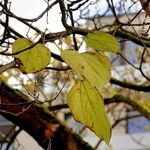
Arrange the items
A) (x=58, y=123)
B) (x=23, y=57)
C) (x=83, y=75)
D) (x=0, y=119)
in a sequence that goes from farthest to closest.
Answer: (x=0, y=119) < (x=58, y=123) < (x=23, y=57) < (x=83, y=75)

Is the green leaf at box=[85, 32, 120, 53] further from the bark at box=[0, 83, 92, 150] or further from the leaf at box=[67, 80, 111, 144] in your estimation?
the bark at box=[0, 83, 92, 150]

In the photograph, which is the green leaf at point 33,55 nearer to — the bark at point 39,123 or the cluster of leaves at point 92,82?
the cluster of leaves at point 92,82

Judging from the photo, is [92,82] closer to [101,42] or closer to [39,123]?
[101,42]

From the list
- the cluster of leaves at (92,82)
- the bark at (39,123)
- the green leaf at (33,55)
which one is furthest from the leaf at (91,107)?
the bark at (39,123)

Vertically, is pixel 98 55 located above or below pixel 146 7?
above

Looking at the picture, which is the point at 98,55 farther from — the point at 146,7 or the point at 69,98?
the point at 146,7

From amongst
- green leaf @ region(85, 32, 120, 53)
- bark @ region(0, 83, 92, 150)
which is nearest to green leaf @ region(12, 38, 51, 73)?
green leaf @ region(85, 32, 120, 53)

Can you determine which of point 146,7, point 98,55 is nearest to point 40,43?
point 98,55

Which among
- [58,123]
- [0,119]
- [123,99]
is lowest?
[0,119]
